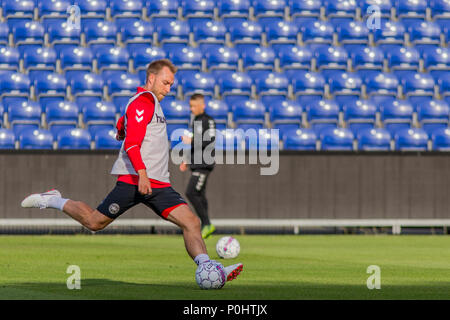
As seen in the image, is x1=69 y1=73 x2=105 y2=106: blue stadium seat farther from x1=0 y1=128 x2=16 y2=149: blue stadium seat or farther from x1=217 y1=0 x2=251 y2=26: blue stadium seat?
x1=217 y1=0 x2=251 y2=26: blue stadium seat

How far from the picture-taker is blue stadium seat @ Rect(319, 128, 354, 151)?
69.6 ft

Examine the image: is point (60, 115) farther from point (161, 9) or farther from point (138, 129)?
point (138, 129)

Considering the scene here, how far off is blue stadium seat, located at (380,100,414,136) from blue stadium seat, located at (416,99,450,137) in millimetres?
253

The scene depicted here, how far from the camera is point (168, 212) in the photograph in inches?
362

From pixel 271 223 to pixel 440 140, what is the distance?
468 centimetres

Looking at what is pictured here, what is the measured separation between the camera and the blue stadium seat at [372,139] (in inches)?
843

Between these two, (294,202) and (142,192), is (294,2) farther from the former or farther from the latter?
(142,192)

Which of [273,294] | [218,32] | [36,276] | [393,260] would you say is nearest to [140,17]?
[218,32]

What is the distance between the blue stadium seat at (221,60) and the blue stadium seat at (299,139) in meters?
2.47

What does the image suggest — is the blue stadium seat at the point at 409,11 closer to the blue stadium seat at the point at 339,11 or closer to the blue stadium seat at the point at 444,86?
the blue stadium seat at the point at 339,11

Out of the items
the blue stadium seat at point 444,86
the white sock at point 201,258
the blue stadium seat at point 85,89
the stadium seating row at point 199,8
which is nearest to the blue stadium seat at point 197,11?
the stadium seating row at point 199,8

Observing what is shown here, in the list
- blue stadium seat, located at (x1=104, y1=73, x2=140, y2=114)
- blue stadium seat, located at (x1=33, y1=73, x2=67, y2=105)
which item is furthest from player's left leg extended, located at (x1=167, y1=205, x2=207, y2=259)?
blue stadium seat, located at (x1=33, y1=73, x2=67, y2=105)

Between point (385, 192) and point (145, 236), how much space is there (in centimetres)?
515
